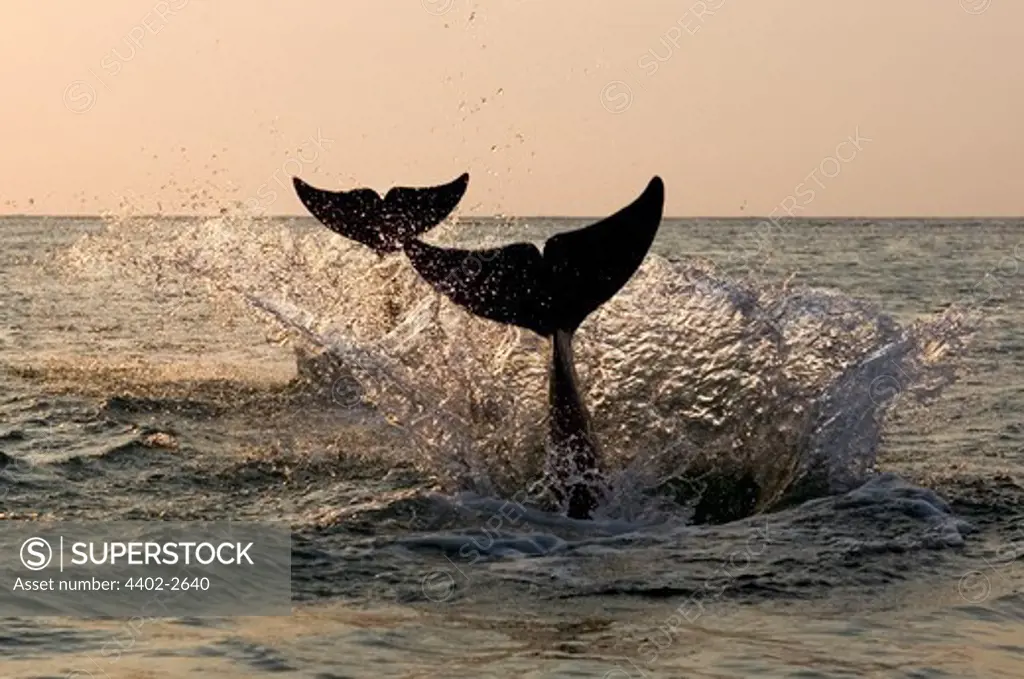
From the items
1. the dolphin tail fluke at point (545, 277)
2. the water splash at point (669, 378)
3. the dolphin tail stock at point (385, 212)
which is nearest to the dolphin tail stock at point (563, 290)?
the dolphin tail fluke at point (545, 277)

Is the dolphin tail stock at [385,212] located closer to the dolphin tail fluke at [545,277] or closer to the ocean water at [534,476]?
the ocean water at [534,476]

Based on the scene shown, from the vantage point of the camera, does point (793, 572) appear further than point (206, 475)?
No

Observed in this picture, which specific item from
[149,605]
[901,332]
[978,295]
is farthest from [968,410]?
[978,295]

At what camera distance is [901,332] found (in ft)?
47.1

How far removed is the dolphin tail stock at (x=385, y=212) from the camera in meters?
14.5

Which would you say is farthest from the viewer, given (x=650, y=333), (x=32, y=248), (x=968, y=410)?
(x=32, y=248)

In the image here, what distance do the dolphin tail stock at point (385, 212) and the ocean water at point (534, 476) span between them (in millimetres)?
897

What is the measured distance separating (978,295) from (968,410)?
23.0 m

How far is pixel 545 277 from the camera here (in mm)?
11359

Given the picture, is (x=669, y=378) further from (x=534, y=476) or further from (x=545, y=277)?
(x=545, y=277)

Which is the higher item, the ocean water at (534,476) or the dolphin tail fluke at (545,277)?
the dolphin tail fluke at (545,277)

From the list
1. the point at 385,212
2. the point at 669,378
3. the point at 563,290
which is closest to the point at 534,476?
the point at 563,290

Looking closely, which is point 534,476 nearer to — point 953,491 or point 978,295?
point 953,491

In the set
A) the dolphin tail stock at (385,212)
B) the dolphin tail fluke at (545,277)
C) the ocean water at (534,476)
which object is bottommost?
the ocean water at (534,476)
